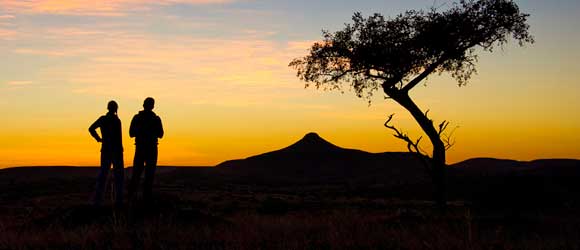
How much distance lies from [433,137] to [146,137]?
14.3m

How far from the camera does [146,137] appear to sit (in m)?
16.4

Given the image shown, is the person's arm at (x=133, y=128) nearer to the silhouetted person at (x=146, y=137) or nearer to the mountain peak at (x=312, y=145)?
the silhouetted person at (x=146, y=137)

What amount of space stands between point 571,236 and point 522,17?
1725 centimetres

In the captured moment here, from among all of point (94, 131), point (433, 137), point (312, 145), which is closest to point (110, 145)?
point (94, 131)

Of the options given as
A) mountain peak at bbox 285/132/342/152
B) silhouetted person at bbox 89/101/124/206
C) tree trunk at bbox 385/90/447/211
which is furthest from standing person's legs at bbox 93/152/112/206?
→ mountain peak at bbox 285/132/342/152

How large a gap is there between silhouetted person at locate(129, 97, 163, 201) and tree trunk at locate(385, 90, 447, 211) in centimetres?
A: 1307

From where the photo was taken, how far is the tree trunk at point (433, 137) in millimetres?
27109

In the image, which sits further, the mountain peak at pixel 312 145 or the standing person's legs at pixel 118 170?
the mountain peak at pixel 312 145

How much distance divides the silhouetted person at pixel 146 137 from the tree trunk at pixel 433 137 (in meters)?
13.1

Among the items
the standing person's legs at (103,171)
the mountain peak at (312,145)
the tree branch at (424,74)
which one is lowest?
the standing person's legs at (103,171)

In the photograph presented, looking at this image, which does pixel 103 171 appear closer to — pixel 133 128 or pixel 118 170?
pixel 118 170

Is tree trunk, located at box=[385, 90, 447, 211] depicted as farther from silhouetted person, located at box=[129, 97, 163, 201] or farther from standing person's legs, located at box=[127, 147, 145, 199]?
standing person's legs, located at box=[127, 147, 145, 199]

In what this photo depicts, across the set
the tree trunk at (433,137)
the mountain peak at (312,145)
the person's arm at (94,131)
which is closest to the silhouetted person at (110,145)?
the person's arm at (94,131)

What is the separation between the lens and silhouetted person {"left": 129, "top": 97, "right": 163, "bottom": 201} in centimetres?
1638
